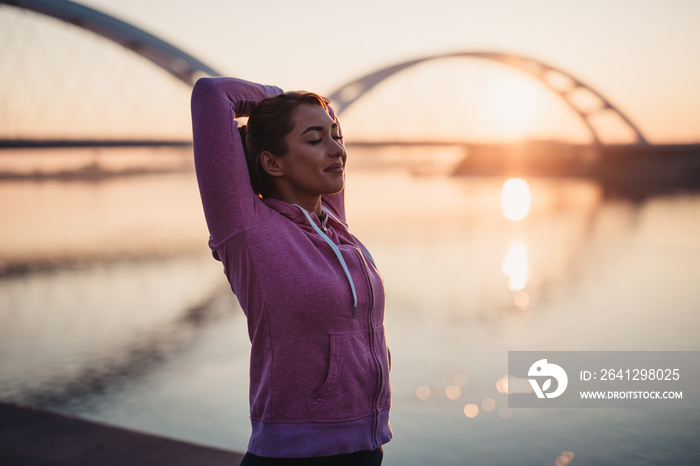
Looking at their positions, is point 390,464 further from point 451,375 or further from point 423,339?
point 423,339

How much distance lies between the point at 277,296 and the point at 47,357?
4.47m

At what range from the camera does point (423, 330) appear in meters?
5.65

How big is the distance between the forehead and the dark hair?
0.01 metres

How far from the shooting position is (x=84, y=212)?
21000 mm

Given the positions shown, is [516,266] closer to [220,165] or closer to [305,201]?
[305,201]

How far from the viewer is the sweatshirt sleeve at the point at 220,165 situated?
1345 mm

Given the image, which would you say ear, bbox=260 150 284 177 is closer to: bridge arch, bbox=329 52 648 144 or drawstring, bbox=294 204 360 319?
drawstring, bbox=294 204 360 319

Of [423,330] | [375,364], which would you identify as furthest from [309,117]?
[423,330]

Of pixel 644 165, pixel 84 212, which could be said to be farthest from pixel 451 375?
pixel 644 165

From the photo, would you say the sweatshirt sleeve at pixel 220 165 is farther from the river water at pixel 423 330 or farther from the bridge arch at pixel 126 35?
the bridge arch at pixel 126 35

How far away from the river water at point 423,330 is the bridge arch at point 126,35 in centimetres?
1120

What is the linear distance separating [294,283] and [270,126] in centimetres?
40

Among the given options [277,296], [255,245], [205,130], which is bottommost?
[277,296]

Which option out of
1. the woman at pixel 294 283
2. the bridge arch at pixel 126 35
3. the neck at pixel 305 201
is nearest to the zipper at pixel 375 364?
the woman at pixel 294 283
